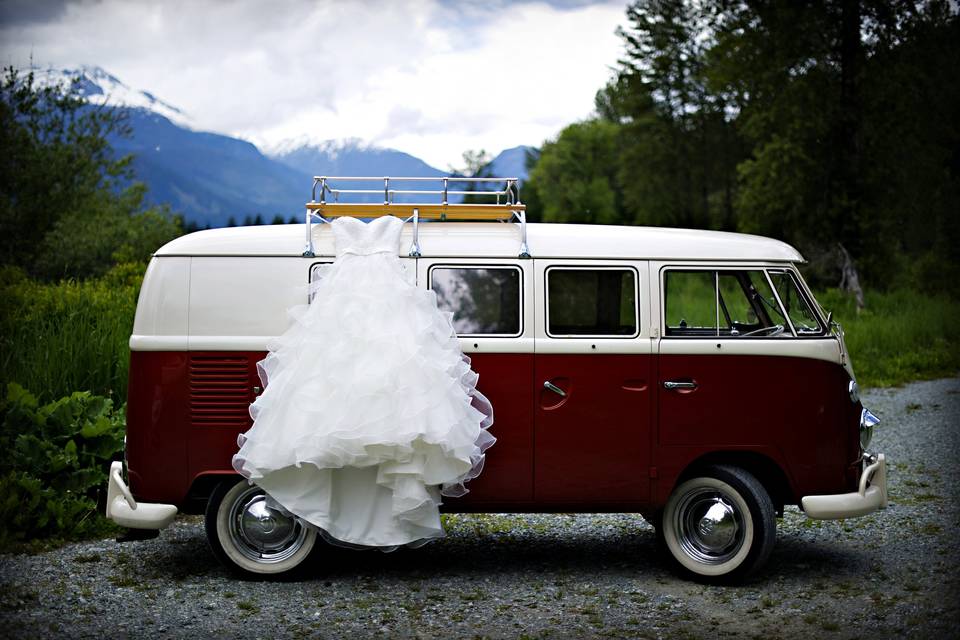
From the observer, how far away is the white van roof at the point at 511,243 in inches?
263

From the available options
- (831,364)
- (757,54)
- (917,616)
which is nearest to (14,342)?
(831,364)

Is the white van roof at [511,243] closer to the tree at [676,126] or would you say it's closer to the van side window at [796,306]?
the van side window at [796,306]

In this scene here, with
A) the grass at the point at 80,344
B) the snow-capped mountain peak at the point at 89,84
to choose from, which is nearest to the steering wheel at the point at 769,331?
the grass at the point at 80,344

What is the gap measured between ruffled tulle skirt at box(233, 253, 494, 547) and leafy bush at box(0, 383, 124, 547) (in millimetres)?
2668

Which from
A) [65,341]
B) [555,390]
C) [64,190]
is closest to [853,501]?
[555,390]

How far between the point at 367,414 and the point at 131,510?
5.96 feet

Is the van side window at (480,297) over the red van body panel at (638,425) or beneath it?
over

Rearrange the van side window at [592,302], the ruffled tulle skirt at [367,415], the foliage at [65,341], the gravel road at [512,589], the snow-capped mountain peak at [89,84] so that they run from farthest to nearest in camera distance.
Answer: the snow-capped mountain peak at [89,84]
the foliage at [65,341]
the van side window at [592,302]
the ruffled tulle skirt at [367,415]
the gravel road at [512,589]

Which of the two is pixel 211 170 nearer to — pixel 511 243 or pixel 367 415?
pixel 511 243

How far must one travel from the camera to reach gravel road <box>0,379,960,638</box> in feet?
19.3

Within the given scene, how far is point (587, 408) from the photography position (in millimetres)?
6668

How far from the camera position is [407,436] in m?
6.06

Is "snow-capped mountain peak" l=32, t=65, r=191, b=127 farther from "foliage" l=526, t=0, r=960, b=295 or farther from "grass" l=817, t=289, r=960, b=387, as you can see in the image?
"grass" l=817, t=289, r=960, b=387

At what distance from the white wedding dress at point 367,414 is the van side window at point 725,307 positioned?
5.24 feet
